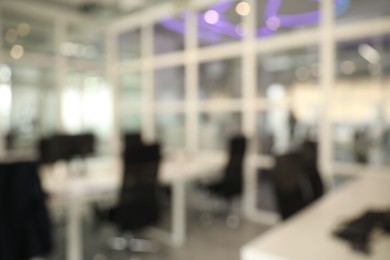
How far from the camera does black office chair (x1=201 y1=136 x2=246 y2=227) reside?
12.1ft

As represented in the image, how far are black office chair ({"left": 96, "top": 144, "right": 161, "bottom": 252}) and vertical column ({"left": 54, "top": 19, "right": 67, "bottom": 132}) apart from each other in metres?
3.11

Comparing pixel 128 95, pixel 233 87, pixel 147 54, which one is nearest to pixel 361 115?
pixel 233 87

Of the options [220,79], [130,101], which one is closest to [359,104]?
[220,79]

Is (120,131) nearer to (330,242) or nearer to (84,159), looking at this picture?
(84,159)

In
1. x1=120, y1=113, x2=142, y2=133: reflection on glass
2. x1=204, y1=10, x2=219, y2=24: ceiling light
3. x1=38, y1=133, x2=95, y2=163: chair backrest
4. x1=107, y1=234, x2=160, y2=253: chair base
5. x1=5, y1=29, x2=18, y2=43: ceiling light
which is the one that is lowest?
x1=107, y1=234, x2=160, y2=253: chair base

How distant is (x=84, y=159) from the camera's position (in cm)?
343

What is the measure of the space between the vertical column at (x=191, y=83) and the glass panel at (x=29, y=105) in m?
2.37

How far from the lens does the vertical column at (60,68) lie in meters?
5.16

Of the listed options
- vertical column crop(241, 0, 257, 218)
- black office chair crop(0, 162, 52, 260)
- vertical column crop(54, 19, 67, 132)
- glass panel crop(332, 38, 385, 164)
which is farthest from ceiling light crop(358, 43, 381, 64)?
vertical column crop(54, 19, 67, 132)

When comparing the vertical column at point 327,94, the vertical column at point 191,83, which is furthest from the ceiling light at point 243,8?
the vertical column at point 191,83

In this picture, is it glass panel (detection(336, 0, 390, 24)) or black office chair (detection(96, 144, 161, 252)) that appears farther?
glass panel (detection(336, 0, 390, 24))

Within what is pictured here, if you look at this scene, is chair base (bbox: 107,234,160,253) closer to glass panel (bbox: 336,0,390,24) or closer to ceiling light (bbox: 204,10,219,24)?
ceiling light (bbox: 204,10,219,24)

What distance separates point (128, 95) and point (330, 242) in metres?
5.25

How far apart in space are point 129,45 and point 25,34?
5.92 ft
